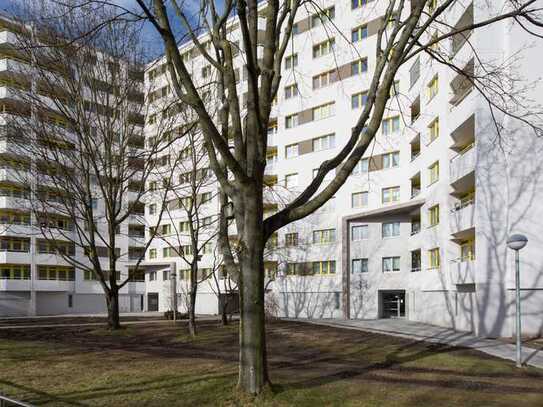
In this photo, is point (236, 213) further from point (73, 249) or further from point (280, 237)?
point (73, 249)

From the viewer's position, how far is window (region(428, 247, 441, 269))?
31.1 meters

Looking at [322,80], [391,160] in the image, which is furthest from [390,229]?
[322,80]

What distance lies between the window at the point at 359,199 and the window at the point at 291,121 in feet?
29.7

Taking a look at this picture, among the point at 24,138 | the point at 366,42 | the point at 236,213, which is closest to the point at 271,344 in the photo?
the point at 236,213

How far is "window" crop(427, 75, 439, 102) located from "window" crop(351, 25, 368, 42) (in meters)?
10.7

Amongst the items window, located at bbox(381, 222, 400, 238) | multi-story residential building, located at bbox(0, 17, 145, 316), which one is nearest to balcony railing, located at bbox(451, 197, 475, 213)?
window, located at bbox(381, 222, 400, 238)

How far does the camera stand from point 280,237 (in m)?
44.8

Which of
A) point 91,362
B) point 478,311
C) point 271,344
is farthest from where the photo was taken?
point 478,311

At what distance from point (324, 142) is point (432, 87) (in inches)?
496

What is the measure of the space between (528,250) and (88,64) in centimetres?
2016

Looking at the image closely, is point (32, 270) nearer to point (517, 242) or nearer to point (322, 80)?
point (322, 80)

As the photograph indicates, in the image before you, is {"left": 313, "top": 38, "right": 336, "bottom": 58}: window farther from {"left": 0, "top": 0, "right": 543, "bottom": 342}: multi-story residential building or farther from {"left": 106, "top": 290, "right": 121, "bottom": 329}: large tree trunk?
{"left": 106, "top": 290, "right": 121, "bottom": 329}: large tree trunk

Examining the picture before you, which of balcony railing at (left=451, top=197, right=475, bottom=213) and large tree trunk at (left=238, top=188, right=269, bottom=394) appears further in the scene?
balcony railing at (left=451, top=197, right=475, bottom=213)

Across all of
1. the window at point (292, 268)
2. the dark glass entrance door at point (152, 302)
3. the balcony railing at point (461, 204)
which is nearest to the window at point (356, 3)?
the balcony railing at point (461, 204)
